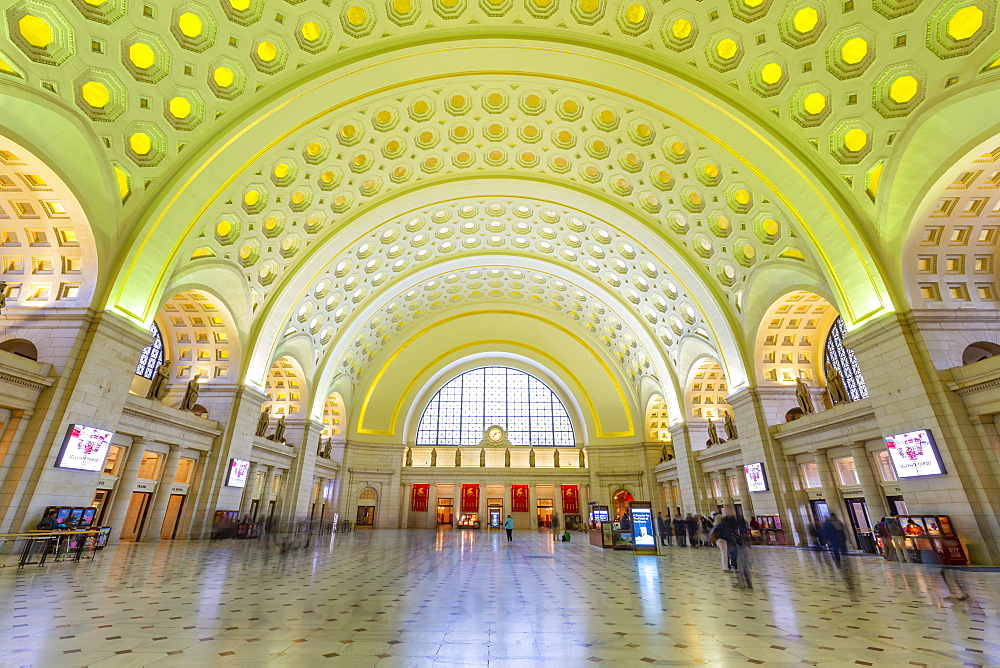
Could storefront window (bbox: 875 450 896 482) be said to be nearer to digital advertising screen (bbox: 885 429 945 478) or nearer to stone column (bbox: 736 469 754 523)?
digital advertising screen (bbox: 885 429 945 478)

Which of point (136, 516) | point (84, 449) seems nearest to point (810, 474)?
point (84, 449)

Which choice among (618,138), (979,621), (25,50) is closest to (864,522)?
(979,621)

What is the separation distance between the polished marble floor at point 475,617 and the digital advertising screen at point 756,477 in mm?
9125

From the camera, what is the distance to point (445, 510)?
35.1 metres

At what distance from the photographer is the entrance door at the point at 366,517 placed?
33.2 metres

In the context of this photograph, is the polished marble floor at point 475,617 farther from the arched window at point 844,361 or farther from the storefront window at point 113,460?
the arched window at point 844,361

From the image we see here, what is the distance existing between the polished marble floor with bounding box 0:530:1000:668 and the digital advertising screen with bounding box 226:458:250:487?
940 cm

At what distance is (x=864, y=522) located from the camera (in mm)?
16562

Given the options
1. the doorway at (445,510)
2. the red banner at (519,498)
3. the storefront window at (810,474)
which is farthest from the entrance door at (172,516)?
the storefront window at (810,474)

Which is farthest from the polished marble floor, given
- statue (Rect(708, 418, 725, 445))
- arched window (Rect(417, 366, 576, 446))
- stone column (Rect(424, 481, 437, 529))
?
arched window (Rect(417, 366, 576, 446))

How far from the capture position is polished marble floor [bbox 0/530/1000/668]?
167 inches

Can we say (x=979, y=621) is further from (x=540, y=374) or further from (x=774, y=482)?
(x=540, y=374)

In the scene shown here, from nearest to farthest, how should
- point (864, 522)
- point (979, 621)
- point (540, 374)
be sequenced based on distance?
point (979, 621)
point (864, 522)
point (540, 374)

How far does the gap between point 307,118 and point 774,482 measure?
73.3 ft
